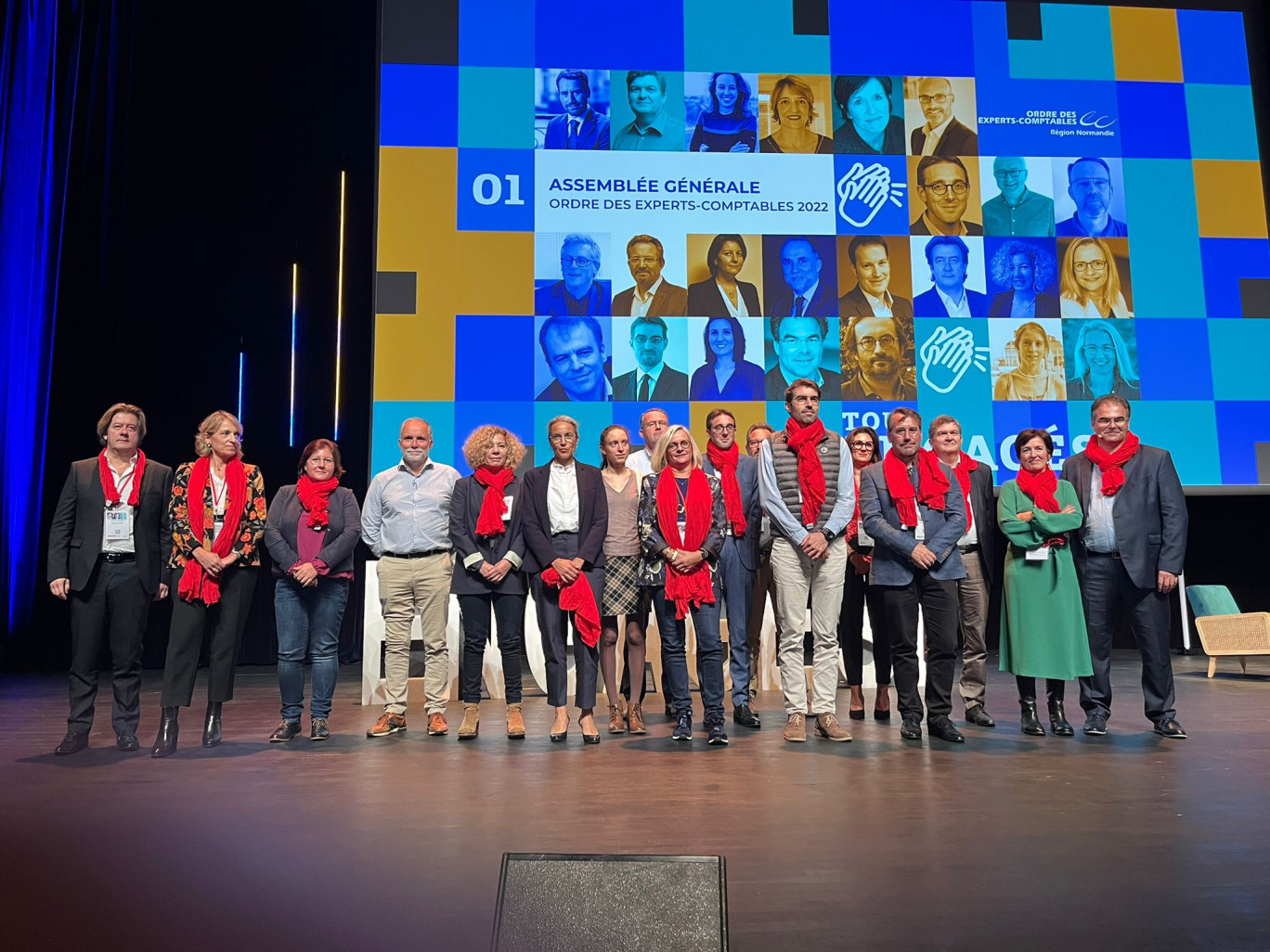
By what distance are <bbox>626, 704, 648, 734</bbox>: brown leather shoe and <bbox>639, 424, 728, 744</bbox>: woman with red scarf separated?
194 millimetres

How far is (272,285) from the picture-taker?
25.3ft

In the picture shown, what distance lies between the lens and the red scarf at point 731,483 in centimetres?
436

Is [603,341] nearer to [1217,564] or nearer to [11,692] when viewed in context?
[11,692]

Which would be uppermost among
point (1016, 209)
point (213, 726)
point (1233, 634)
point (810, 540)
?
point (1016, 209)

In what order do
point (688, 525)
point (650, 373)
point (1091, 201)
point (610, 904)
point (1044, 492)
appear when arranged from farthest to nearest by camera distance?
point (1091, 201) < point (650, 373) < point (1044, 492) < point (688, 525) < point (610, 904)

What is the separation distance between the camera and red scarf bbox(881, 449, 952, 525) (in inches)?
159

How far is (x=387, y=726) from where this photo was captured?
14.2 ft

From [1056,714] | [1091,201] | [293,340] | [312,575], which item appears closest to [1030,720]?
[1056,714]

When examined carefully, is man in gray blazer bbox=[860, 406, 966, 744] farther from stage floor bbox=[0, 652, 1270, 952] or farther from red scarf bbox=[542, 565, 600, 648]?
red scarf bbox=[542, 565, 600, 648]

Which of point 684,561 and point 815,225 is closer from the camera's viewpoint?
point 684,561

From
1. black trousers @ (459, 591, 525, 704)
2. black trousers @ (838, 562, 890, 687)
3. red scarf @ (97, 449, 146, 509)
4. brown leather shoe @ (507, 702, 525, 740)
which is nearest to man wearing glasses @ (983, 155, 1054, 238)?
black trousers @ (838, 562, 890, 687)

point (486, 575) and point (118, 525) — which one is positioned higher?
point (118, 525)

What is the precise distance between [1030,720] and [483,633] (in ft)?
7.61

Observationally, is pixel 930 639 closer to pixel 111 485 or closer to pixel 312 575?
pixel 312 575
